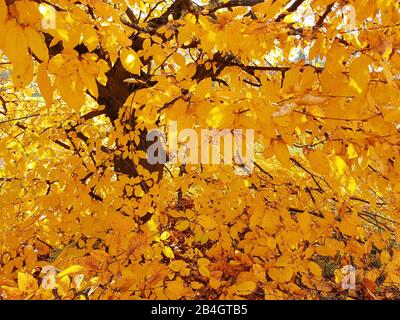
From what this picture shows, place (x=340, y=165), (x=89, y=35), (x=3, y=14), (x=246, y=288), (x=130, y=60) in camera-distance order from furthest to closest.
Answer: (x=246, y=288)
(x=130, y=60)
(x=340, y=165)
(x=89, y=35)
(x=3, y=14)

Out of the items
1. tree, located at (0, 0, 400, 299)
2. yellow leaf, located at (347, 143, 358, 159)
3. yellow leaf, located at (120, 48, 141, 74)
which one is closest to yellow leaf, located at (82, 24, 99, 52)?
tree, located at (0, 0, 400, 299)

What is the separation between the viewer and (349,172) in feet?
4.85

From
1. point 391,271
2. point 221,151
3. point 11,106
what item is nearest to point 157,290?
point 221,151

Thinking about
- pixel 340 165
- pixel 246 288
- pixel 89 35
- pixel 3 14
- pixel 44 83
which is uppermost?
pixel 89 35

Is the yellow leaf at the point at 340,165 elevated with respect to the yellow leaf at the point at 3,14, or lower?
lower

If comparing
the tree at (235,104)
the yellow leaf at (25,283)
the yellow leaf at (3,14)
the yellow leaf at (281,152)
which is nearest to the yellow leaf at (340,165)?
the tree at (235,104)

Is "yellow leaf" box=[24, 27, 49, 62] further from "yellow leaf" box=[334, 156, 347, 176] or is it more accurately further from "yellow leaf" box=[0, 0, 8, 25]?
"yellow leaf" box=[334, 156, 347, 176]

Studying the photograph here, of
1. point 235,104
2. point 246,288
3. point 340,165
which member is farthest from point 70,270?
point 340,165

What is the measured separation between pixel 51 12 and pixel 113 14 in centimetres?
54

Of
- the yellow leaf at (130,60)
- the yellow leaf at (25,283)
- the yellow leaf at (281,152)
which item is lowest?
the yellow leaf at (25,283)

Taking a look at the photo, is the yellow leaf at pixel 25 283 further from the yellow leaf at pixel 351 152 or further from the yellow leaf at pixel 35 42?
the yellow leaf at pixel 351 152

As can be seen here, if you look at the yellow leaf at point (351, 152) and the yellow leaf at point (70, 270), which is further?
the yellow leaf at point (70, 270)

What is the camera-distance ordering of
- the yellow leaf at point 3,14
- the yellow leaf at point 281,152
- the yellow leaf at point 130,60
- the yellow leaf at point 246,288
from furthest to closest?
the yellow leaf at point 246,288 < the yellow leaf at point 130,60 < the yellow leaf at point 281,152 < the yellow leaf at point 3,14

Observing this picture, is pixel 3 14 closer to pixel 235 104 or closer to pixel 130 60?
pixel 130 60
